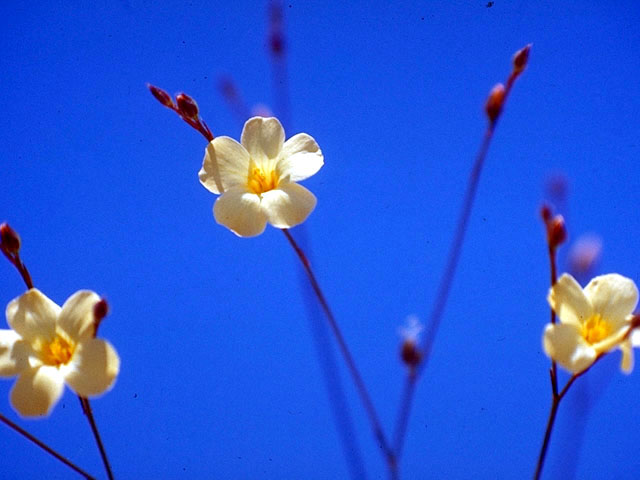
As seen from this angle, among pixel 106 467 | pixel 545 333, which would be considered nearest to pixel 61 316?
pixel 106 467

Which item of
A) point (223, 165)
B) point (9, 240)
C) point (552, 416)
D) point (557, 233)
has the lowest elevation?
point (552, 416)

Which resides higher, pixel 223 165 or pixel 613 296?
pixel 223 165

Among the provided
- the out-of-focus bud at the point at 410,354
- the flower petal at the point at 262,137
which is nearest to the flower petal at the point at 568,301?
the out-of-focus bud at the point at 410,354

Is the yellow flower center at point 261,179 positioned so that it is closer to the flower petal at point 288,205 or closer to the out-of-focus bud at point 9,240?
the flower petal at point 288,205

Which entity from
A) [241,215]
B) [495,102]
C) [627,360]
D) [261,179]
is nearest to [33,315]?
[241,215]

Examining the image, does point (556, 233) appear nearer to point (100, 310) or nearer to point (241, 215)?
point (241, 215)

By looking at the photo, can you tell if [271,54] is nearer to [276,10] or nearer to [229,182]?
[276,10]

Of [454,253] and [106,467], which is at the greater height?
[454,253]
